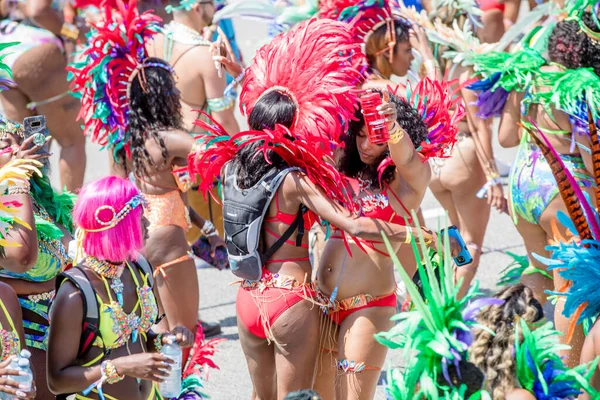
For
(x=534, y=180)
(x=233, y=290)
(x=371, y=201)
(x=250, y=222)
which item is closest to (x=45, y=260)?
(x=250, y=222)

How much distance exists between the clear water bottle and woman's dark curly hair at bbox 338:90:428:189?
→ 1.61 m

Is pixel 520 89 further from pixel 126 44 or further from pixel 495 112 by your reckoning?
pixel 126 44

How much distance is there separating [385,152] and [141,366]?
1.39 m

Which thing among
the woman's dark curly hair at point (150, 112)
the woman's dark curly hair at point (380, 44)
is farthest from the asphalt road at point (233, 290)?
the woman's dark curly hair at point (150, 112)

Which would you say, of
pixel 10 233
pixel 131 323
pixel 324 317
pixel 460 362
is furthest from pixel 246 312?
pixel 460 362

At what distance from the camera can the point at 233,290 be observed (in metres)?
6.66

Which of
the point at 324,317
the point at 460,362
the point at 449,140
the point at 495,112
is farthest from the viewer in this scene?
the point at 495,112

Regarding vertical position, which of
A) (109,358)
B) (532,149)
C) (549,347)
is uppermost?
(549,347)

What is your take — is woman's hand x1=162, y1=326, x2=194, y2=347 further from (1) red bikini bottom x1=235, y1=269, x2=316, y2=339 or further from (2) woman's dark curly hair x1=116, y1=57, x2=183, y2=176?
(2) woman's dark curly hair x1=116, y1=57, x2=183, y2=176

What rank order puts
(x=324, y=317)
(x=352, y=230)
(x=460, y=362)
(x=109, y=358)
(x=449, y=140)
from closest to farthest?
1. (x=460, y=362)
2. (x=109, y=358)
3. (x=352, y=230)
4. (x=324, y=317)
5. (x=449, y=140)

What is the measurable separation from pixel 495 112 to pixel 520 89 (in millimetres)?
294

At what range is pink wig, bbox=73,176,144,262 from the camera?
3.32 meters

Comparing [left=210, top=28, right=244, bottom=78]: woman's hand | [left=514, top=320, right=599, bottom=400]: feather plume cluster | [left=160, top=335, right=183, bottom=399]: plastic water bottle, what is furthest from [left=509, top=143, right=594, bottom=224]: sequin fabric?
[left=160, top=335, right=183, bottom=399]: plastic water bottle

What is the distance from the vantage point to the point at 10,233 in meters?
3.33
